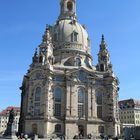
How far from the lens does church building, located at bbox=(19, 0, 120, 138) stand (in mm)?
74750

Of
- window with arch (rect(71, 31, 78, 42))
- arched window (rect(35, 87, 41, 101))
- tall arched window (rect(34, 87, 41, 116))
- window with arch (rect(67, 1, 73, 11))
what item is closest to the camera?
tall arched window (rect(34, 87, 41, 116))

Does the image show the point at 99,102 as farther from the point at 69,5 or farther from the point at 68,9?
the point at 69,5

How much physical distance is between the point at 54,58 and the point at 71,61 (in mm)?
5029

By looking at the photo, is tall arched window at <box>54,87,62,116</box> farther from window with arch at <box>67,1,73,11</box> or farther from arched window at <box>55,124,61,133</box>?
window with arch at <box>67,1,73,11</box>

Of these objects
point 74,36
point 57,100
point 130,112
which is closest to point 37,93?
point 57,100

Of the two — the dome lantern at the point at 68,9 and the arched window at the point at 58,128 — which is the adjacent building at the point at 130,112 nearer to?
the dome lantern at the point at 68,9

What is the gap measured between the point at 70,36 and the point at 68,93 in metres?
19.6

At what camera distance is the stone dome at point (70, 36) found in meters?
88.3

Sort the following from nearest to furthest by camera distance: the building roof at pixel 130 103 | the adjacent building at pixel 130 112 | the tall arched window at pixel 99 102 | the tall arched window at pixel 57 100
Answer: the tall arched window at pixel 57 100 → the tall arched window at pixel 99 102 → the adjacent building at pixel 130 112 → the building roof at pixel 130 103

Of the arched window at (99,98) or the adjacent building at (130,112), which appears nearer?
the arched window at (99,98)

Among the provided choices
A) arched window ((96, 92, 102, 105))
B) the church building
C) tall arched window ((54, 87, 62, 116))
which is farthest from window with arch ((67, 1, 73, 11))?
tall arched window ((54, 87, 62, 116))

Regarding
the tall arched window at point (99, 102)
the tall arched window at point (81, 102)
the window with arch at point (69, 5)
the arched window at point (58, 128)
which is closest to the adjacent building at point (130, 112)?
the tall arched window at point (99, 102)

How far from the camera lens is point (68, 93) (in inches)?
3071

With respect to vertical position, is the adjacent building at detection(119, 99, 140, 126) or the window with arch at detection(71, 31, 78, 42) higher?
the window with arch at detection(71, 31, 78, 42)
